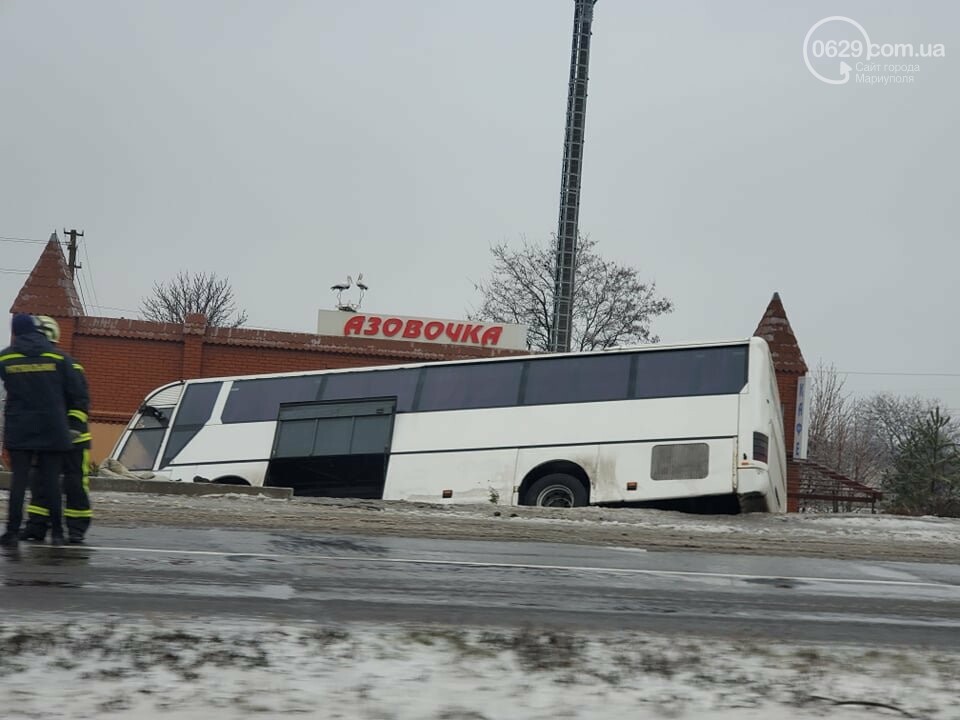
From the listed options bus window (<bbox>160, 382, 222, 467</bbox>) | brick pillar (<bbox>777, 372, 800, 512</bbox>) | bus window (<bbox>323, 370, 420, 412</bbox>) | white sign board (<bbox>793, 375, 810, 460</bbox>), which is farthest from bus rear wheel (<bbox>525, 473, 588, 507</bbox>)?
brick pillar (<bbox>777, 372, 800, 512</bbox>)

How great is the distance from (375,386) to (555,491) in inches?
144

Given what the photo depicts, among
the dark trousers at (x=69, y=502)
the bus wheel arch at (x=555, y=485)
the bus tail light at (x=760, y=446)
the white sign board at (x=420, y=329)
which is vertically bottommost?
the dark trousers at (x=69, y=502)

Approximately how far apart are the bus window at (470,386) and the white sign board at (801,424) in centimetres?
1093

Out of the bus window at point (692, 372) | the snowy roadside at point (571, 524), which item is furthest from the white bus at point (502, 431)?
the snowy roadside at point (571, 524)

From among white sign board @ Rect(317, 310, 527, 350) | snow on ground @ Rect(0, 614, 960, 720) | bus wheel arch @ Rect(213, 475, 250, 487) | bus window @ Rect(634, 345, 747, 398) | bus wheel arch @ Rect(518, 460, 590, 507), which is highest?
white sign board @ Rect(317, 310, 527, 350)

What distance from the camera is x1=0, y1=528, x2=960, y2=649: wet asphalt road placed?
547 centimetres

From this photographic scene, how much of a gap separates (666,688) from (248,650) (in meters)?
1.62

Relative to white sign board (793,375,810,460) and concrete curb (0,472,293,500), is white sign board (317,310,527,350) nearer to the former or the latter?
white sign board (793,375,810,460)

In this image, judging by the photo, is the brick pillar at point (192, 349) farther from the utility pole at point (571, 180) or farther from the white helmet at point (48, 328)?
the white helmet at point (48, 328)

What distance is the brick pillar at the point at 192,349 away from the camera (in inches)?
1038

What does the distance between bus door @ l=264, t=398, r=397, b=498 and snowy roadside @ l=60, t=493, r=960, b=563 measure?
2.07m

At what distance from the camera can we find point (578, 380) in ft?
54.1

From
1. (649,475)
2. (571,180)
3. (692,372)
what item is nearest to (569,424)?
(649,475)

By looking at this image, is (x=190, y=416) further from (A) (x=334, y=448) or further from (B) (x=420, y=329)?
(B) (x=420, y=329)
